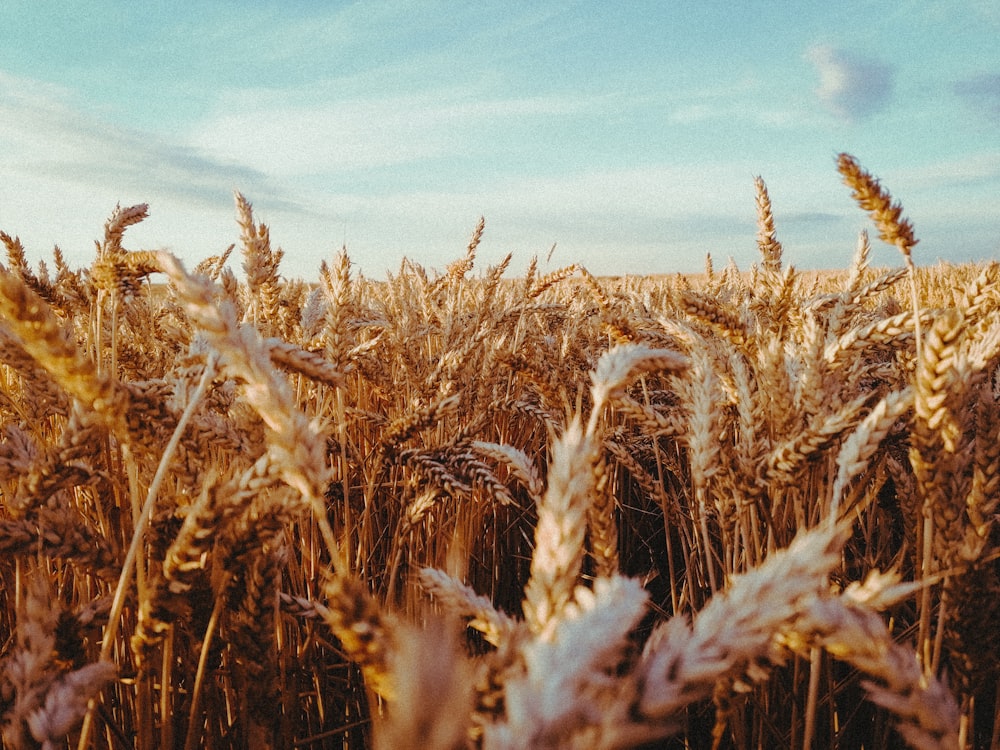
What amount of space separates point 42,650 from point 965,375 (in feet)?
4.99

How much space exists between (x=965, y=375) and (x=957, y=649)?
0.48 meters

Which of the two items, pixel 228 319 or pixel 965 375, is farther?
pixel 965 375

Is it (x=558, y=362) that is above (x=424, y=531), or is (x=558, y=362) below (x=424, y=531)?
above

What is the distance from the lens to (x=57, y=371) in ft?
2.53

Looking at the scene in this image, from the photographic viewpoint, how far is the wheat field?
1.74ft

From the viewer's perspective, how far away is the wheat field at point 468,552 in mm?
529

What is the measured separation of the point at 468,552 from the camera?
6.81 feet

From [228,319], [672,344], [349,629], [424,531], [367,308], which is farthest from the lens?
[367,308]

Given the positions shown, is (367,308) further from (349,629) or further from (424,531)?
(349,629)

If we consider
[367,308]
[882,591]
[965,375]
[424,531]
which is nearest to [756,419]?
[965,375]

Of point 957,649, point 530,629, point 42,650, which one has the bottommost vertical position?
point 957,649

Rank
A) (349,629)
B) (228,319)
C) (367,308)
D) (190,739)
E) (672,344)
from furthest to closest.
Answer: (367,308) < (672,344) < (190,739) < (228,319) < (349,629)

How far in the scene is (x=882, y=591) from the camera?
68 centimetres

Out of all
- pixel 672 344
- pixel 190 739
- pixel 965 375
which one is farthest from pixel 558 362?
pixel 190 739
